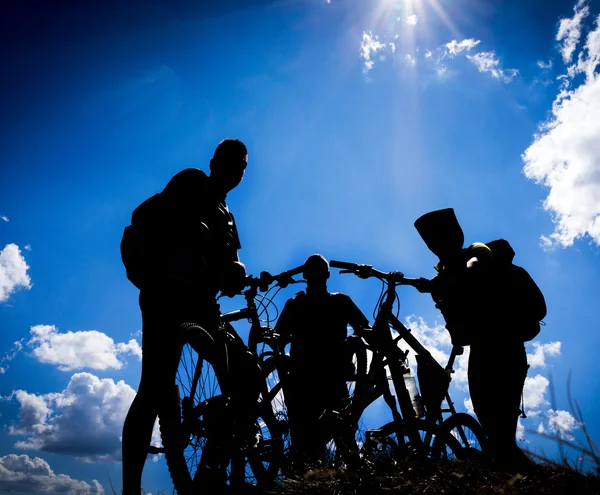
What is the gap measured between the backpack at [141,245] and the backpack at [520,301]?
99.4 inches

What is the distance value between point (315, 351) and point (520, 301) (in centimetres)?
247

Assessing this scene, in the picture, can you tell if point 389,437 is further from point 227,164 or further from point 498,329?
point 227,164

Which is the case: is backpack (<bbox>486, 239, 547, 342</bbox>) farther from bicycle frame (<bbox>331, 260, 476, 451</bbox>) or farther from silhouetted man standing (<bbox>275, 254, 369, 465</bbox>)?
silhouetted man standing (<bbox>275, 254, 369, 465</bbox>)

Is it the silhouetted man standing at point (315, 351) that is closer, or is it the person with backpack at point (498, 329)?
the person with backpack at point (498, 329)

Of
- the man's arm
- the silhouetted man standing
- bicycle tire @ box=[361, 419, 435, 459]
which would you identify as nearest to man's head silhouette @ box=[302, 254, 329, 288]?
the silhouetted man standing

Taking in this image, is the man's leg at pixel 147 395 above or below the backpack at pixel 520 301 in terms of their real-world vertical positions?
below

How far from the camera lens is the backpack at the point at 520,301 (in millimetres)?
2986

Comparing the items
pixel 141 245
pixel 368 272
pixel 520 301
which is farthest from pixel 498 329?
pixel 141 245

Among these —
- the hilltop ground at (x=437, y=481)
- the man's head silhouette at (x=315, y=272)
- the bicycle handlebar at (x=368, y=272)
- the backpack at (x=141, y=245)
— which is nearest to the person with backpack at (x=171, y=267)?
the backpack at (x=141, y=245)

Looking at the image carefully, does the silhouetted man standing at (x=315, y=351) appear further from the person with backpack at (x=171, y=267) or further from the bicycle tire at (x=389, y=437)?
the person with backpack at (x=171, y=267)

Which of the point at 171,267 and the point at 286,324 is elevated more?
the point at 286,324

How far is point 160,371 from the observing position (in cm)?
247

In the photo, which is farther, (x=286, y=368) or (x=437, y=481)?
(x=286, y=368)

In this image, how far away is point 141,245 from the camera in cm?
273
